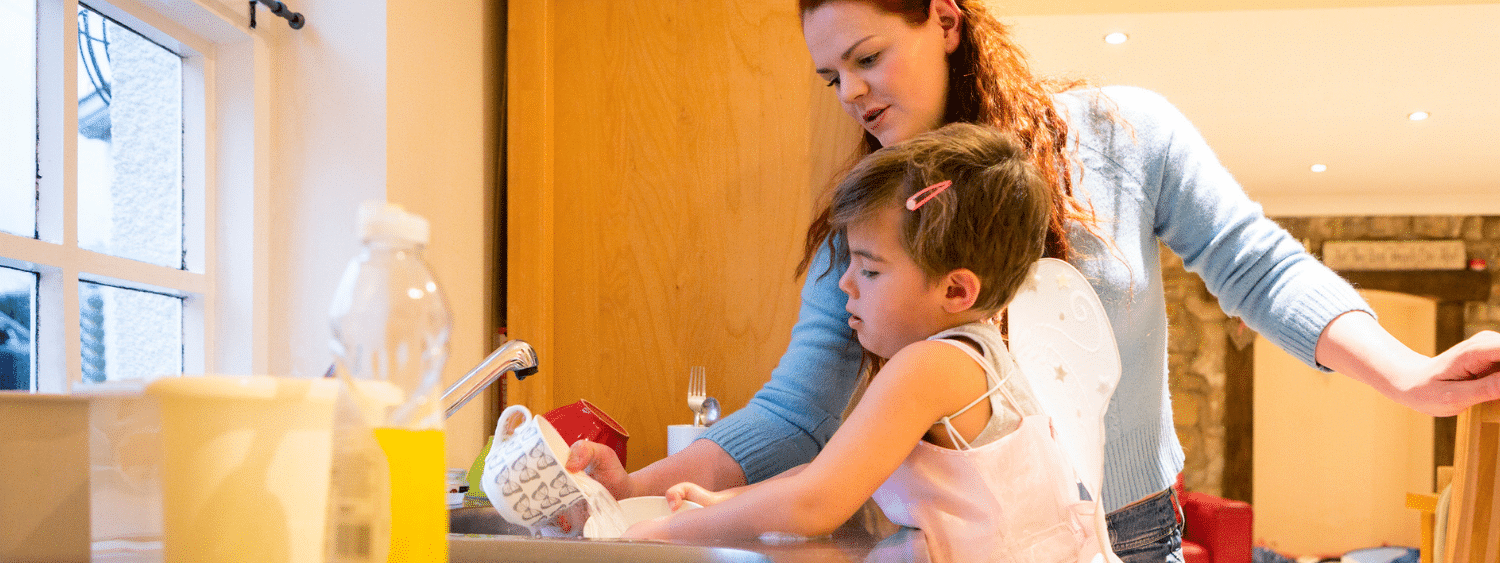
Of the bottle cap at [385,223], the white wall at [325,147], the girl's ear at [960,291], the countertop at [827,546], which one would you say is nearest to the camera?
the bottle cap at [385,223]

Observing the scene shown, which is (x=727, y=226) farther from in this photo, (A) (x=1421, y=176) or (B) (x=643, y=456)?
(A) (x=1421, y=176)

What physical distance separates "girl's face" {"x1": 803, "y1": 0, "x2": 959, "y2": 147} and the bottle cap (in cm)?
82

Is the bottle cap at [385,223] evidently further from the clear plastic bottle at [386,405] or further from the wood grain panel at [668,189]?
the wood grain panel at [668,189]

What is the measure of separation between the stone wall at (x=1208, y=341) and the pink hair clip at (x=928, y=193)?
6.74 metres

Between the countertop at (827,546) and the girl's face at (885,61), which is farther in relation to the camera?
the girl's face at (885,61)

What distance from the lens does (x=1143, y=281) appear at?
A: 44.3 inches

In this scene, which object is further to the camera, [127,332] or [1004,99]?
[127,332]

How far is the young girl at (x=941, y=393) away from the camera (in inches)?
34.0

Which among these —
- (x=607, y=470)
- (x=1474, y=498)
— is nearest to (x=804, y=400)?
(x=607, y=470)

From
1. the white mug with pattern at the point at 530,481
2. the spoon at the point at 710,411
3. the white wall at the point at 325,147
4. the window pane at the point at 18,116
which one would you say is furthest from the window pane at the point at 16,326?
the spoon at the point at 710,411

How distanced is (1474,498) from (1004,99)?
0.67 meters

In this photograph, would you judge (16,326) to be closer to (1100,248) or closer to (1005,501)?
(1005,501)

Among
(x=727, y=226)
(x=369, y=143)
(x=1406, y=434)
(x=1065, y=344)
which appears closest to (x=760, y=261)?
(x=727, y=226)

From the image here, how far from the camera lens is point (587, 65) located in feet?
6.86
